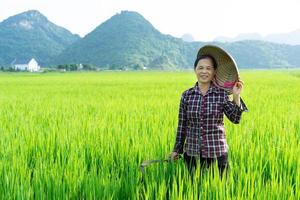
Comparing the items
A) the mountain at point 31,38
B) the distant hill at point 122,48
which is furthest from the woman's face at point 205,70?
the mountain at point 31,38

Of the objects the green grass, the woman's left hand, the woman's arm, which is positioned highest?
the woman's left hand

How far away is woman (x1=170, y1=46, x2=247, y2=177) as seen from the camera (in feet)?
7.72

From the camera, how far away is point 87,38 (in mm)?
140500

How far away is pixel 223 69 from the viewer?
240cm

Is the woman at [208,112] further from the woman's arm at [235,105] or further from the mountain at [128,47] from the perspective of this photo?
the mountain at [128,47]

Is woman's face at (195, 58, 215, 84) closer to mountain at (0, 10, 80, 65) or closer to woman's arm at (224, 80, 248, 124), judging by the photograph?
woman's arm at (224, 80, 248, 124)

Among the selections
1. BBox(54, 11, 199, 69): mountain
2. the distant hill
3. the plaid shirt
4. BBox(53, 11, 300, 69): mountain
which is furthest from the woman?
BBox(54, 11, 199, 69): mountain

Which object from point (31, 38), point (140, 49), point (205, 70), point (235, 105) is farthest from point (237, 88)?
point (31, 38)

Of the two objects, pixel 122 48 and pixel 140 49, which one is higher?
pixel 122 48

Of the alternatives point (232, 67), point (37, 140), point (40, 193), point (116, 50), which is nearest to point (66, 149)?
point (37, 140)

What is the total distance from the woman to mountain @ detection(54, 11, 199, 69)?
350ft

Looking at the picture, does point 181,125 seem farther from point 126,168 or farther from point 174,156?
point 126,168

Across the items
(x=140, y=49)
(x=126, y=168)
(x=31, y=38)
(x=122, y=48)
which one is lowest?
(x=126, y=168)

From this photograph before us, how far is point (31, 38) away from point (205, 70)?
557ft
